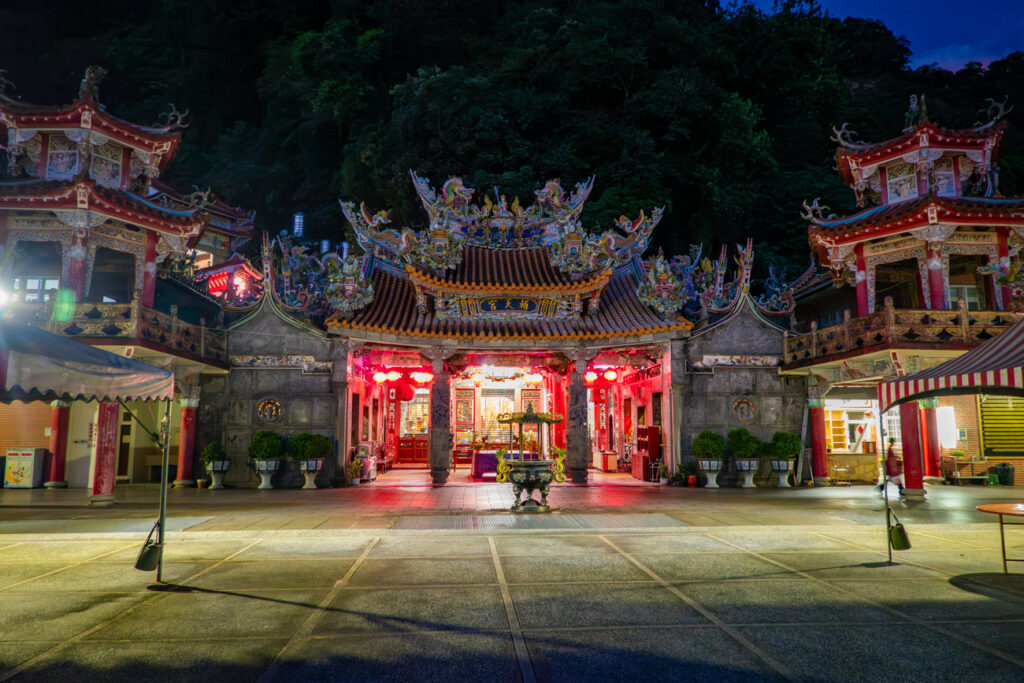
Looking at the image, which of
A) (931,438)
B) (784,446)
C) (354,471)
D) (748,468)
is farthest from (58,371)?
(931,438)

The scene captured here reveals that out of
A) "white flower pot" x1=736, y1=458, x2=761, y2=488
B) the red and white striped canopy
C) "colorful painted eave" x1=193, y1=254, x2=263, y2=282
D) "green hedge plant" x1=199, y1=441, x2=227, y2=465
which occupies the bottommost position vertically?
"white flower pot" x1=736, y1=458, x2=761, y2=488

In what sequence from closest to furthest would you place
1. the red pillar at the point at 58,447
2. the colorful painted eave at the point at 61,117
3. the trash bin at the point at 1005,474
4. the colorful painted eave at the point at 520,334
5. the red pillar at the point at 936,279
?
the colorful painted eave at the point at 61,117 < the red pillar at the point at 936,279 < the red pillar at the point at 58,447 < the colorful painted eave at the point at 520,334 < the trash bin at the point at 1005,474

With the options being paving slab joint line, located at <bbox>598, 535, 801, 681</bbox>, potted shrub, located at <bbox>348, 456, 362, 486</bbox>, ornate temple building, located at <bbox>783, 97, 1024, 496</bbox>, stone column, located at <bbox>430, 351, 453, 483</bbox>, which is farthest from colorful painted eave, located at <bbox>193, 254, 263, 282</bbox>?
paving slab joint line, located at <bbox>598, 535, 801, 681</bbox>

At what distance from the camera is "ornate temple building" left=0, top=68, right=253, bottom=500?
14.4 metres

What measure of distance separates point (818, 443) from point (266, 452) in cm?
1632

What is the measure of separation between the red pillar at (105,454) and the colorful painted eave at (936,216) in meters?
19.4

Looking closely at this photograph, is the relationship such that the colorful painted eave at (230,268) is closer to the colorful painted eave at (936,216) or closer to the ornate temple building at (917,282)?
the ornate temple building at (917,282)

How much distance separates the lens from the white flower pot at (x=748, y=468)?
17.8m

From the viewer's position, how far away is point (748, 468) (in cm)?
1784

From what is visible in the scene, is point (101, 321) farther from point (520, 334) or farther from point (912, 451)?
point (912, 451)

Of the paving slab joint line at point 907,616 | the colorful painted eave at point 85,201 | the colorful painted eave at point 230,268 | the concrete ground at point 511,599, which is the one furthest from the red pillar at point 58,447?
the paving slab joint line at point 907,616

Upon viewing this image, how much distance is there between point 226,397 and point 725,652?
1674 centimetres

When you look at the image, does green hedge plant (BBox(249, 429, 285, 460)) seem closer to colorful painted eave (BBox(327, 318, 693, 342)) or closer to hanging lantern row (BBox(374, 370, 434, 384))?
colorful painted eave (BBox(327, 318, 693, 342))

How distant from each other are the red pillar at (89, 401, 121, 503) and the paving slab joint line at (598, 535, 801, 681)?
12.4m
